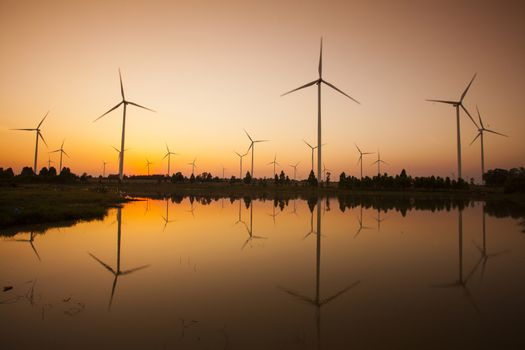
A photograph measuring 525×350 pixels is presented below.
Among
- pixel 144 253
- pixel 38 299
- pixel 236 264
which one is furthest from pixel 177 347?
pixel 144 253

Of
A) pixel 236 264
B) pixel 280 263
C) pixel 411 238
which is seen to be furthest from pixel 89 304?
pixel 411 238

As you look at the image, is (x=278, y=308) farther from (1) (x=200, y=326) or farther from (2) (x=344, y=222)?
(2) (x=344, y=222)

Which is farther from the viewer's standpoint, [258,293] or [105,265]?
[105,265]

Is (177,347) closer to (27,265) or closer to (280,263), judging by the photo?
(280,263)

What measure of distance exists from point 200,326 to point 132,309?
A: 2.40 meters

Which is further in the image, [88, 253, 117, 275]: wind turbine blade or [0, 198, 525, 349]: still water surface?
[88, 253, 117, 275]: wind turbine blade

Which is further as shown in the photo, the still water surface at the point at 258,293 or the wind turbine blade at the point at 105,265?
the wind turbine blade at the point at 105,265

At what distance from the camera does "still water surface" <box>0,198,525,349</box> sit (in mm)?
8125

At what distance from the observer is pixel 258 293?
37.5 feet

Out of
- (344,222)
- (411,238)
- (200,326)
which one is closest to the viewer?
(200,326)

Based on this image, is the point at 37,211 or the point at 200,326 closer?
the point at 200,326

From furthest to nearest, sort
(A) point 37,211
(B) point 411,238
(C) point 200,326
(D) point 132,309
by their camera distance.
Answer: (A) point 37,211 → (B) point 411,238 → (D) point 132,309 → (C) point 200,326

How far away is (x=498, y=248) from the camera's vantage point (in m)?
20.2

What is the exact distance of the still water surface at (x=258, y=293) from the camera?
8125 mm
